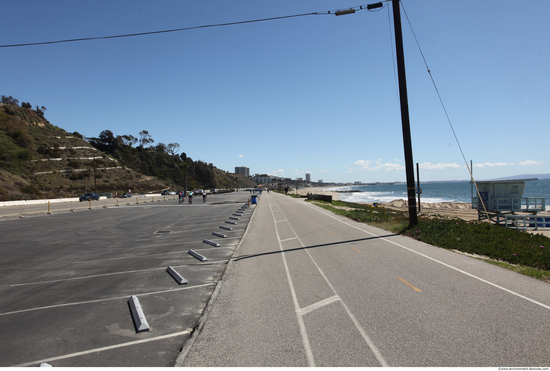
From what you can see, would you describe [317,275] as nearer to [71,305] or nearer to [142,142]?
[71,305]

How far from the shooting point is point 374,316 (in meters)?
5.57

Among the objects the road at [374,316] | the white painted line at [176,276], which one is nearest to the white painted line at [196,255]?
the road at [374,316]

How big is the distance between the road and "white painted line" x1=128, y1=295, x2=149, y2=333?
0.92 metres

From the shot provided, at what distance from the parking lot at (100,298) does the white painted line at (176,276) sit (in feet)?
0.31

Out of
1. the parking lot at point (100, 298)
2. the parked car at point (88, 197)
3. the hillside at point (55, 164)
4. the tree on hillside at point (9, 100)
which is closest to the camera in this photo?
the parking lot at point (100, 298)

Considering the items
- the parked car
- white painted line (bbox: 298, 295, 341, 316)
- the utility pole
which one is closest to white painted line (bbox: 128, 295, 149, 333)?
white painted line (bbox: 298, 295, 341, 316)

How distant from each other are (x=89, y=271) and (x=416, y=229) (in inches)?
536

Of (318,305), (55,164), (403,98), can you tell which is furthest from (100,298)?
(55,164)

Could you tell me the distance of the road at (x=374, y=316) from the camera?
4238 mm

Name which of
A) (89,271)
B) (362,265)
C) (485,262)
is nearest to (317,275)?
(362,265)

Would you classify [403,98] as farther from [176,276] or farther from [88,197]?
[88,197]

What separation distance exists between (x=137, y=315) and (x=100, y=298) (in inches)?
74.3

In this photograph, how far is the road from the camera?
4.24 meters

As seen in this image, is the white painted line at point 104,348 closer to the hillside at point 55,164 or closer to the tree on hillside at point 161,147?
the hillside at point 55,164
